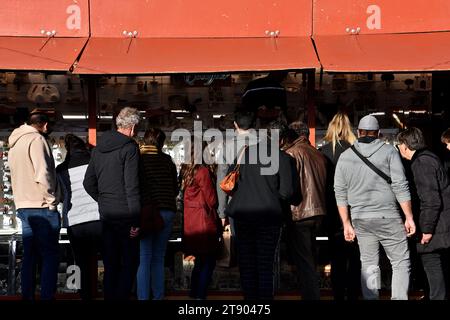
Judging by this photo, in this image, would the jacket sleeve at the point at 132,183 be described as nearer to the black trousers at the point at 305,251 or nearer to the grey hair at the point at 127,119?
the grey hair at the point at 127,119

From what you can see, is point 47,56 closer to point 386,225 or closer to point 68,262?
point 68,262

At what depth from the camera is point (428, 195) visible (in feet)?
30.7

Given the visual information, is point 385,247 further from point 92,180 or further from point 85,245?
point 85,245

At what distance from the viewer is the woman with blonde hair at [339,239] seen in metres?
9.84

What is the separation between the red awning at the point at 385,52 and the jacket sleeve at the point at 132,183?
2259 millimetres

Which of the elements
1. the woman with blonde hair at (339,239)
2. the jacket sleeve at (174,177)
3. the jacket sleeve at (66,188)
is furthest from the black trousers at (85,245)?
the woman with blonde hair at (339,239)

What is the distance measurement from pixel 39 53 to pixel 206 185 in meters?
2.26

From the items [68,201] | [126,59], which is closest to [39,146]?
[68,201]

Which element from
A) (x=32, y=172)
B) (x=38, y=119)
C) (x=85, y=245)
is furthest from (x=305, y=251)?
(x=38, y=119)

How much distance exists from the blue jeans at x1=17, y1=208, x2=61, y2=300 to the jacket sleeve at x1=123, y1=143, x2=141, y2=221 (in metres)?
0.99

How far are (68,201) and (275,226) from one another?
7.39 feet

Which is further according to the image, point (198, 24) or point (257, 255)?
point (198, 24)

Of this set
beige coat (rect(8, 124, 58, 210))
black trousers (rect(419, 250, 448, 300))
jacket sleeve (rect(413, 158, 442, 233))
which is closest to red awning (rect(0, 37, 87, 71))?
beige coat (rect(8, 124, 58, 210))

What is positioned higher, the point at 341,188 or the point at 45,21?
the point at 45,21
